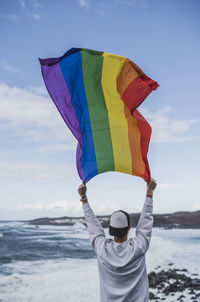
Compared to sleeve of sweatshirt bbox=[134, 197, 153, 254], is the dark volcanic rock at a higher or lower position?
lower

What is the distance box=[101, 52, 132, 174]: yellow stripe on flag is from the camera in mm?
3445

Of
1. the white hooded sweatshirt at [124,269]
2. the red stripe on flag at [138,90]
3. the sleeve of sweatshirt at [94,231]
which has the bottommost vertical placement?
the white hooded sweatshirt at [124,269]

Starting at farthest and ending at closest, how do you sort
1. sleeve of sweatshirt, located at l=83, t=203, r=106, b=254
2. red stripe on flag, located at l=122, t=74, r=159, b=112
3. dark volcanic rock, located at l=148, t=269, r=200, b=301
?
dark volcanic rock, located at l=148, t=269, r=200, b=301 < red stripe on flag, located at l=122, t=74, r=159, b=112 < sleeve of sweatshirt, located at l=83, t=203, r=106, b=254

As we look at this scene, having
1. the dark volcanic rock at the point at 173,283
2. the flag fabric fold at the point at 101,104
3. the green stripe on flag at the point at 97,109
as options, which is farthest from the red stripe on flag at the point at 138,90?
the dark volcanic rock at the point at 173,283

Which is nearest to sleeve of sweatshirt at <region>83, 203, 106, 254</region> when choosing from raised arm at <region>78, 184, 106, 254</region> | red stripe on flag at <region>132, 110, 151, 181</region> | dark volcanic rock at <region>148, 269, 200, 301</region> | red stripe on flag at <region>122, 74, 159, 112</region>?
raised arm at <region>78, 184, 106, 254</region>

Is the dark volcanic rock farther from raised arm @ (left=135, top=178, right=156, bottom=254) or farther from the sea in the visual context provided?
raised arm @ (left=135, top=178, right=156, bottom=254)

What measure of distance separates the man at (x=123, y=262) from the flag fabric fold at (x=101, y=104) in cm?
116

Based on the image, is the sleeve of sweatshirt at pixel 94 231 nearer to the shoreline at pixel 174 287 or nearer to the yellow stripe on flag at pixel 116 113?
the yellow stripe on flag at pixel 116 113

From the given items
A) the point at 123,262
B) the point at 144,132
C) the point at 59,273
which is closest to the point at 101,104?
the point at 144,132

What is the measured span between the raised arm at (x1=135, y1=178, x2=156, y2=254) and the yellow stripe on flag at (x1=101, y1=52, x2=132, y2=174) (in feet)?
3.17

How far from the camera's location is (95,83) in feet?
12.0

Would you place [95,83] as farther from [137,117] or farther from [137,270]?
[137,270]

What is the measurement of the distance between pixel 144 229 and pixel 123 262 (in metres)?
0.29

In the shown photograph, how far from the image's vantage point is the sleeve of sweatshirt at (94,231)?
2.30 meters
